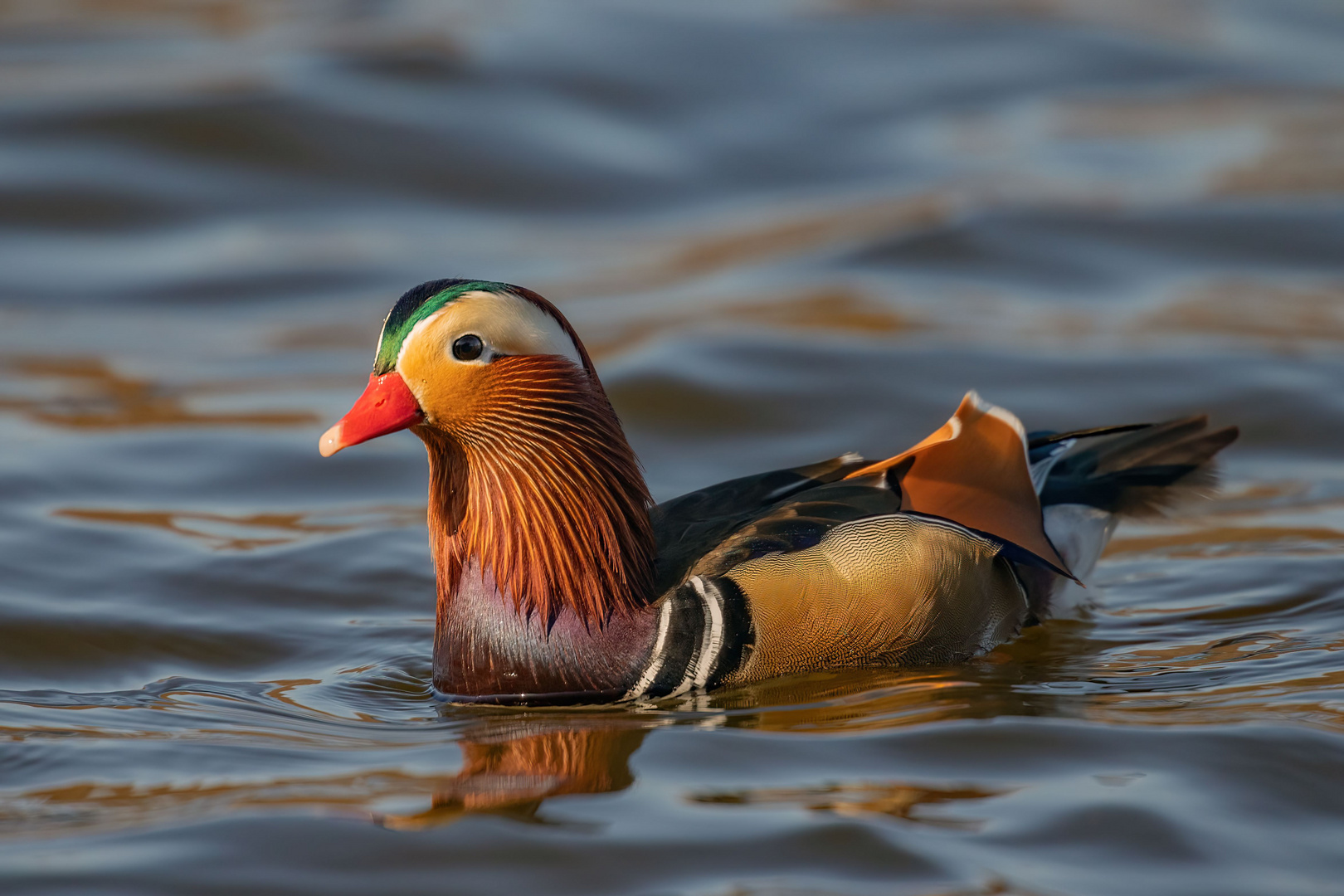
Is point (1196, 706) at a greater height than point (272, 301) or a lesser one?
lesser

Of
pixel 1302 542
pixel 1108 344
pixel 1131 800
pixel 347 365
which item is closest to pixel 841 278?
pixel 1108 344

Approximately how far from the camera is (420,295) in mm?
4812

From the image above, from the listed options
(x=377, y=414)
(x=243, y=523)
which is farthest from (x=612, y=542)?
(x=243, y=523)

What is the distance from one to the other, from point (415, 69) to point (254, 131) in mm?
1529

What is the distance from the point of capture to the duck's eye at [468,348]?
15.9ft

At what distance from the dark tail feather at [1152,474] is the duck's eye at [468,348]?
86.8 inches

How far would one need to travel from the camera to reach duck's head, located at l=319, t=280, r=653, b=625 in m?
4.84

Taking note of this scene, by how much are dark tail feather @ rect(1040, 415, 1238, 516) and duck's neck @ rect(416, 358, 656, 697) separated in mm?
1769

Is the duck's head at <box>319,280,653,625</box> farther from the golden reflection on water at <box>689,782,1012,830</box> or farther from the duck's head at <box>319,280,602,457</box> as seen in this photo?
the golden reflection on water at <box>689,782,1012,830</box>

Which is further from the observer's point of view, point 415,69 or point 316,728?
point 415,69

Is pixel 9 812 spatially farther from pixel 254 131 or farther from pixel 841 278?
pixel 254 131

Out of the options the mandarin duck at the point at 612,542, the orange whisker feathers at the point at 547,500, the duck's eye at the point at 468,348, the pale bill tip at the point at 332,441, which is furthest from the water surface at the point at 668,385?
the duck's eye at the point at 468,348

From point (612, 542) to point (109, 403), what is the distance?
4.66 meters

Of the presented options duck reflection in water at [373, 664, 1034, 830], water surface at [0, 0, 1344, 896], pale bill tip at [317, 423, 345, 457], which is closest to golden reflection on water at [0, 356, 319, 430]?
water surface at [0, 0, 1344, 896]
